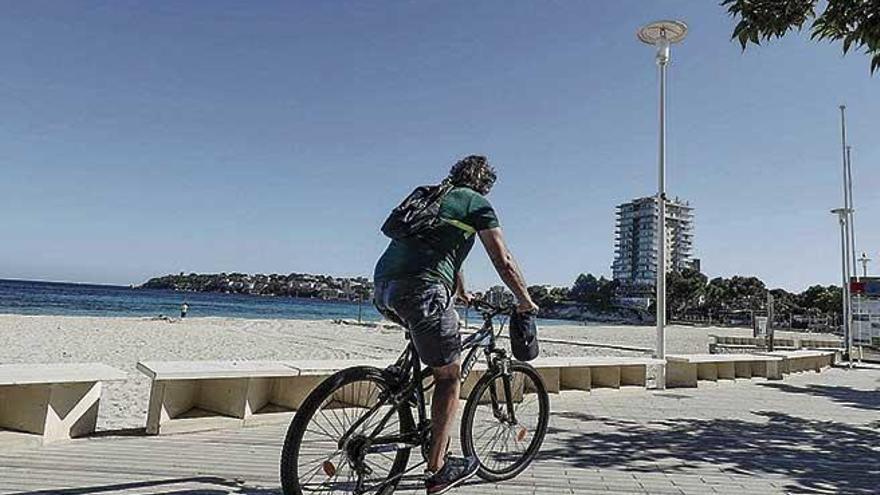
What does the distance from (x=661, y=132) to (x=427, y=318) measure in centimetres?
813

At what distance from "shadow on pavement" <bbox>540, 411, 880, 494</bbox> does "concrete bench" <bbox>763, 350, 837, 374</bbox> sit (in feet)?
18.7

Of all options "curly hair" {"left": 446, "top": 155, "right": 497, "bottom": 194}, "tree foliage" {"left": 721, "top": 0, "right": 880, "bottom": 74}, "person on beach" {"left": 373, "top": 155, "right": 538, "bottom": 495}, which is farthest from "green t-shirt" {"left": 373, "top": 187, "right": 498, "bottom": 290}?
"tree foliage" {"left": 721, "top": 0, "right": 880, "bottom": 74}

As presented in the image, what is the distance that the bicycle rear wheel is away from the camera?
2.40 metres

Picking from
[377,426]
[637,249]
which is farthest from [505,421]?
[637,249]

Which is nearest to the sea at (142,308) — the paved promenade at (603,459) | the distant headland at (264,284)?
the paved promenade at (603,459)

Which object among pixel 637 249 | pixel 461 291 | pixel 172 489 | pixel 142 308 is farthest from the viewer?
pixel 637 249

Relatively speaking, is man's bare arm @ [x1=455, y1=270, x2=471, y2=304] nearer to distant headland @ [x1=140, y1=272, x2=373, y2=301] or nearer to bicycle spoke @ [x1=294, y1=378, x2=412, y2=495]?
bicycle spoke @ [x1=294, y1=378, x2=412, y2=495]

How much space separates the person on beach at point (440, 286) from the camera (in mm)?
2518

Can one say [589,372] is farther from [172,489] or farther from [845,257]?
[845,257]

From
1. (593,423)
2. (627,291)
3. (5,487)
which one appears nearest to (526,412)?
(593,423)

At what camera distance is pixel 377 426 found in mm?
2566

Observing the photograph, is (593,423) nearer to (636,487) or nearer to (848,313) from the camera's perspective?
(636,487)

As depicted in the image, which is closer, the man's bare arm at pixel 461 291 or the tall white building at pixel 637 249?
the man's bare arm at pixel 461 291

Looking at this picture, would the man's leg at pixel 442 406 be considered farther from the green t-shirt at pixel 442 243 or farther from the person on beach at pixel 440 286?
the green t-shirt at pixel 442 243
